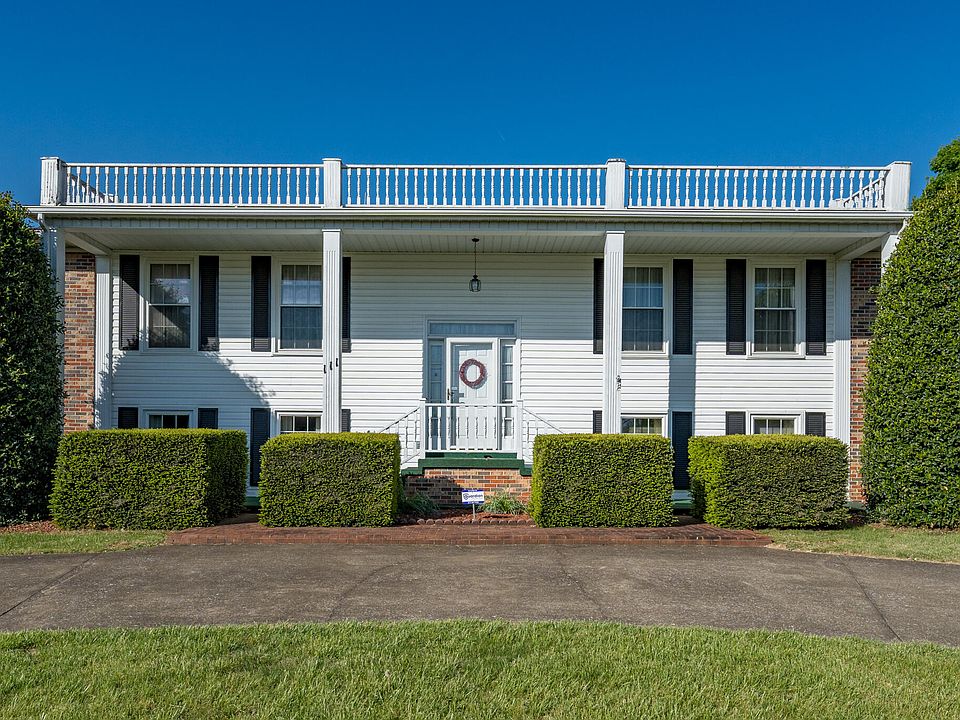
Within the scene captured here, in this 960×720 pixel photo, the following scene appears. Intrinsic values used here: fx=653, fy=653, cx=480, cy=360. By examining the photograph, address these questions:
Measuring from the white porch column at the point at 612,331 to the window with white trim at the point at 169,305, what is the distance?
307 inches

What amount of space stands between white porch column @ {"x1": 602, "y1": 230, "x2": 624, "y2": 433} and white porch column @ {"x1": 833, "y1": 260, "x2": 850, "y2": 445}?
4588mm

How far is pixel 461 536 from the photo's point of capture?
25.6ft

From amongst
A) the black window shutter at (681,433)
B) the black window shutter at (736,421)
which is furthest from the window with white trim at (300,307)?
the black window shutter at (736,421)

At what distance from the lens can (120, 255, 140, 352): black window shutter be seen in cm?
1228

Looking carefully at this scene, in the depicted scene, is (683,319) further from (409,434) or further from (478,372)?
(409,434)

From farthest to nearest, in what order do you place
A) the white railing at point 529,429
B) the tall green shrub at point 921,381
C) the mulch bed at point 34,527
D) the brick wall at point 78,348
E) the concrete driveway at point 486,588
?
the brick wall at point 78,348, the white railing at point 529,429, the tall green shrub at point 921,381, the mulch bed at point 34,527, the concrete driveway at point 486,588

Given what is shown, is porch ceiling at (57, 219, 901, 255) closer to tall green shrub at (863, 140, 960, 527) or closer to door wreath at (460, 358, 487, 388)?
tall green shrub at (863, 140, 960, 527)

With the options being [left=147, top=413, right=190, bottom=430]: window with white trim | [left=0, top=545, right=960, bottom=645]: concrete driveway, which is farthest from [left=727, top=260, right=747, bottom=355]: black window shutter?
[left=147, top=413, right=190, bottom=430]: window with white trim

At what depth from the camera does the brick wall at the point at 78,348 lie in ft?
39.5

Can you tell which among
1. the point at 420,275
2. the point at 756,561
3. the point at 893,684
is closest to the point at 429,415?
the point at 420,275

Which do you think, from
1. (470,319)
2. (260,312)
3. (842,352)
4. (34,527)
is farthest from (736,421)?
(34,527)

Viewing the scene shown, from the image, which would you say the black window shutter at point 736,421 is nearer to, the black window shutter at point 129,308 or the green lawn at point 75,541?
the green lawn at point 75,541

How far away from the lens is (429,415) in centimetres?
1162

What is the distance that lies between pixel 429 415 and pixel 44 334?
19.4 feet
